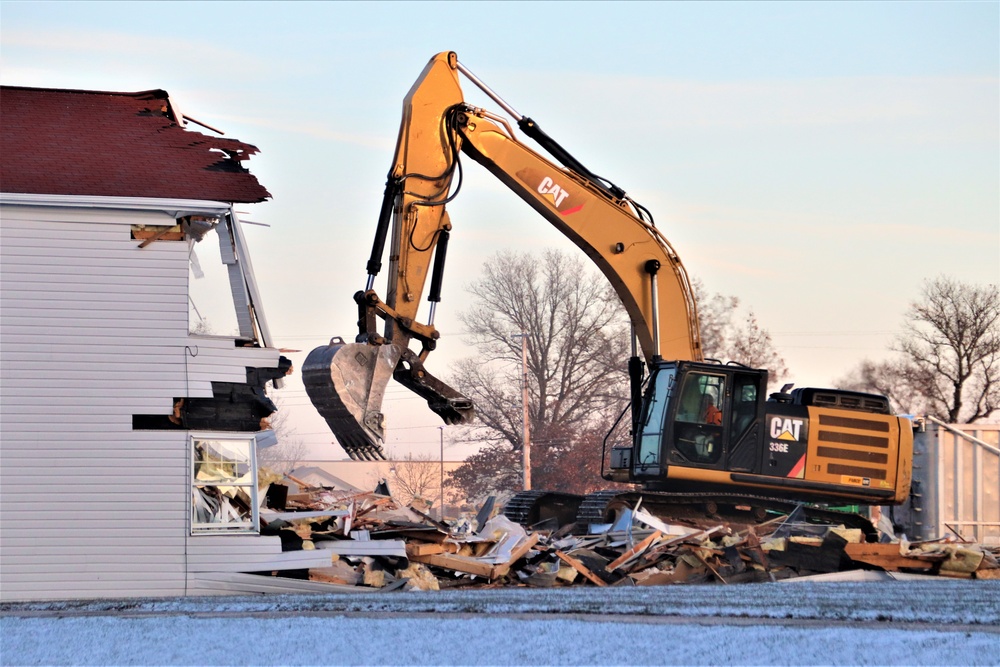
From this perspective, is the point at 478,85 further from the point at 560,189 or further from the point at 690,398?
the point at 690,398

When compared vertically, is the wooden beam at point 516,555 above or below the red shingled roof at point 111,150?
below

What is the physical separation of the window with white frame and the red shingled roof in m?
3.08

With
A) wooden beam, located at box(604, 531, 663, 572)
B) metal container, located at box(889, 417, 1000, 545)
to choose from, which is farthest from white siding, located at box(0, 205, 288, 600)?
metal container, located at box(889, 417, 1000, 545)

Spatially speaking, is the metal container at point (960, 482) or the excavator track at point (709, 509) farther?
the metal container at point (960, 482)

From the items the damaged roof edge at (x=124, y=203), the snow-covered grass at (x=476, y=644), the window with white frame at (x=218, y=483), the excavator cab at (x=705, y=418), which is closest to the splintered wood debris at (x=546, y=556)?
the window with white frame at (x=218, y=483)

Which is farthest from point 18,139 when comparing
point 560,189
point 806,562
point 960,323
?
point 960,323

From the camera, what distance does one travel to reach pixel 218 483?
51.7 feet

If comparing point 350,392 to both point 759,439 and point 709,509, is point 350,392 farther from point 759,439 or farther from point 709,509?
point 709,509

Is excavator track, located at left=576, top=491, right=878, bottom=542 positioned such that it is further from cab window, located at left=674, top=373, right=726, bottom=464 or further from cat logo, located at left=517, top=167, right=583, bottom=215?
cat logo, located at left=517, top=167, right=583, bottom=215

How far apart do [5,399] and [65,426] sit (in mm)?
776

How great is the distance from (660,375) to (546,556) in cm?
483

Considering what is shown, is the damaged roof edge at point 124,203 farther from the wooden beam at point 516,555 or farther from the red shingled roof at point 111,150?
the wooden beam at point 516,555

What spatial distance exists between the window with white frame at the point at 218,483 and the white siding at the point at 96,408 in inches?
8.3

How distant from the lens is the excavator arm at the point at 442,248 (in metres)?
16.5
